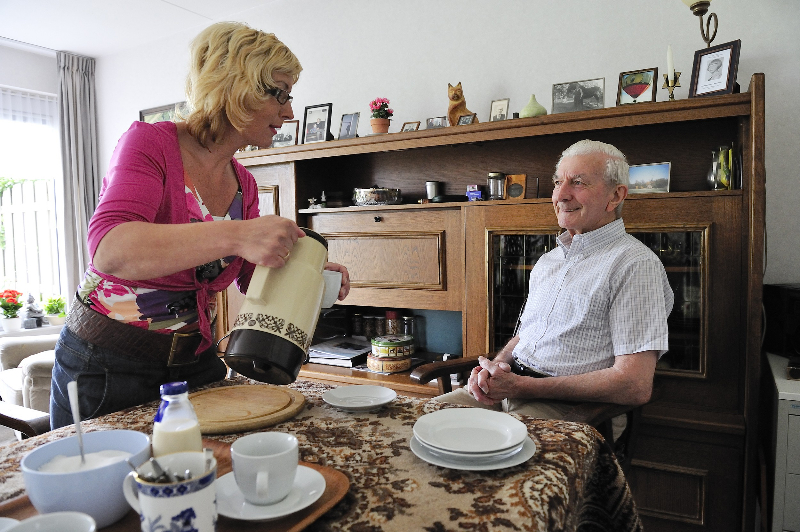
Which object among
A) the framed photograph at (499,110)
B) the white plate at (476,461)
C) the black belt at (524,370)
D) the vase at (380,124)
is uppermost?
the framed photograph at (499,110)

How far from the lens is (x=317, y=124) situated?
298cm

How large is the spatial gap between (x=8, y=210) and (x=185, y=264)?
440 centimetres

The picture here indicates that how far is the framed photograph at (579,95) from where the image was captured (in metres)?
2.40

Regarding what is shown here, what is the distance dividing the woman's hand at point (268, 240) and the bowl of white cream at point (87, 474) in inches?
12.3

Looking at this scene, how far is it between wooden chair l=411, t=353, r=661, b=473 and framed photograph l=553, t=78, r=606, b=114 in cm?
121

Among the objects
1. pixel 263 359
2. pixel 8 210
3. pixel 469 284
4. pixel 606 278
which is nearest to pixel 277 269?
pixel 263 359

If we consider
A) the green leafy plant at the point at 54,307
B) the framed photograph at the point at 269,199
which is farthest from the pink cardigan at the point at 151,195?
the green leafy plant at the point at 54,307

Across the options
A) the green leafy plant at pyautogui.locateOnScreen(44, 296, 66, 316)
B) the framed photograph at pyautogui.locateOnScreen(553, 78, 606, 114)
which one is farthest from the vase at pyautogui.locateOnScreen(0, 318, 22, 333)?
the framed photograph at pyautogui.locateOnScreen(553, 78, 606, 114)

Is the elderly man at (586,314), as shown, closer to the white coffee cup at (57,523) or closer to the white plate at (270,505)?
the white plate at (270,505)

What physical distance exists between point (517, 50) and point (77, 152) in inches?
141

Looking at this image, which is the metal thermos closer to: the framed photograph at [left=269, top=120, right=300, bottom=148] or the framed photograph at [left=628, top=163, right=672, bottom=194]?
the framed photograph at [left=628, top=163, right=672, bottom=194]

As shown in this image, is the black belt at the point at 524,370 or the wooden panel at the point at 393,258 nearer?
the black belt at the point at 524,370

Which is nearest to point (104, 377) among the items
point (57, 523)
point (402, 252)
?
point (57, 523)

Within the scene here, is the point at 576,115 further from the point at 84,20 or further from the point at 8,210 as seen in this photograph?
the point at 8,210
